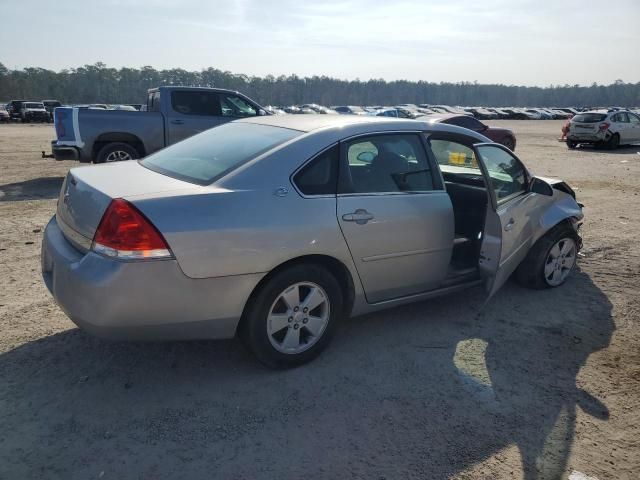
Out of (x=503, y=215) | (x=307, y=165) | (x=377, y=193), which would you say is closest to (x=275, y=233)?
(x=307, y=165)

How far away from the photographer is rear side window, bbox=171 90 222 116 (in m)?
10.3

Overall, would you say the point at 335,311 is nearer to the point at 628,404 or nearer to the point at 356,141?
the point at 356,141

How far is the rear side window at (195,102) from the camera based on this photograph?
1033 centimetres

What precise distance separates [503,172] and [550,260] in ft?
3.54

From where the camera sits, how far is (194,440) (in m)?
2.63

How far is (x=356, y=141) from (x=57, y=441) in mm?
2583

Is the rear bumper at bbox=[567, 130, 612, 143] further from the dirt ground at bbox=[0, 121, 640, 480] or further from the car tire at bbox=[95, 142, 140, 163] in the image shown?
the dirt ground at bbox=[0, 121, 640, 480]

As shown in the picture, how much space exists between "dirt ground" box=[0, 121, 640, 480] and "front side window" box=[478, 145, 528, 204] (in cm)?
105

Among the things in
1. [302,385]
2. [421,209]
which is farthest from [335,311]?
[421,209]

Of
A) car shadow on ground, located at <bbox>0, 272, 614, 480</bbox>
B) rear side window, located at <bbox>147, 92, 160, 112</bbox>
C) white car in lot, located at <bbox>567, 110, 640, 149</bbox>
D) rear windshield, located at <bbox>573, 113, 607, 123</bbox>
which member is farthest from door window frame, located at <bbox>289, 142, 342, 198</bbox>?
rear windshield, located at <bbox>573, 113, 607, 123</bbox>

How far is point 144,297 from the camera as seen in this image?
2695 mm

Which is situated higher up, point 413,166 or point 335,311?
point 413,166

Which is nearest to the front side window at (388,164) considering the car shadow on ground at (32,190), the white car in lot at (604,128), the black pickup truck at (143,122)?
the car shadow on ground at (32,190)

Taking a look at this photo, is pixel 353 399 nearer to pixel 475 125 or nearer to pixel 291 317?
pixel 291 317
